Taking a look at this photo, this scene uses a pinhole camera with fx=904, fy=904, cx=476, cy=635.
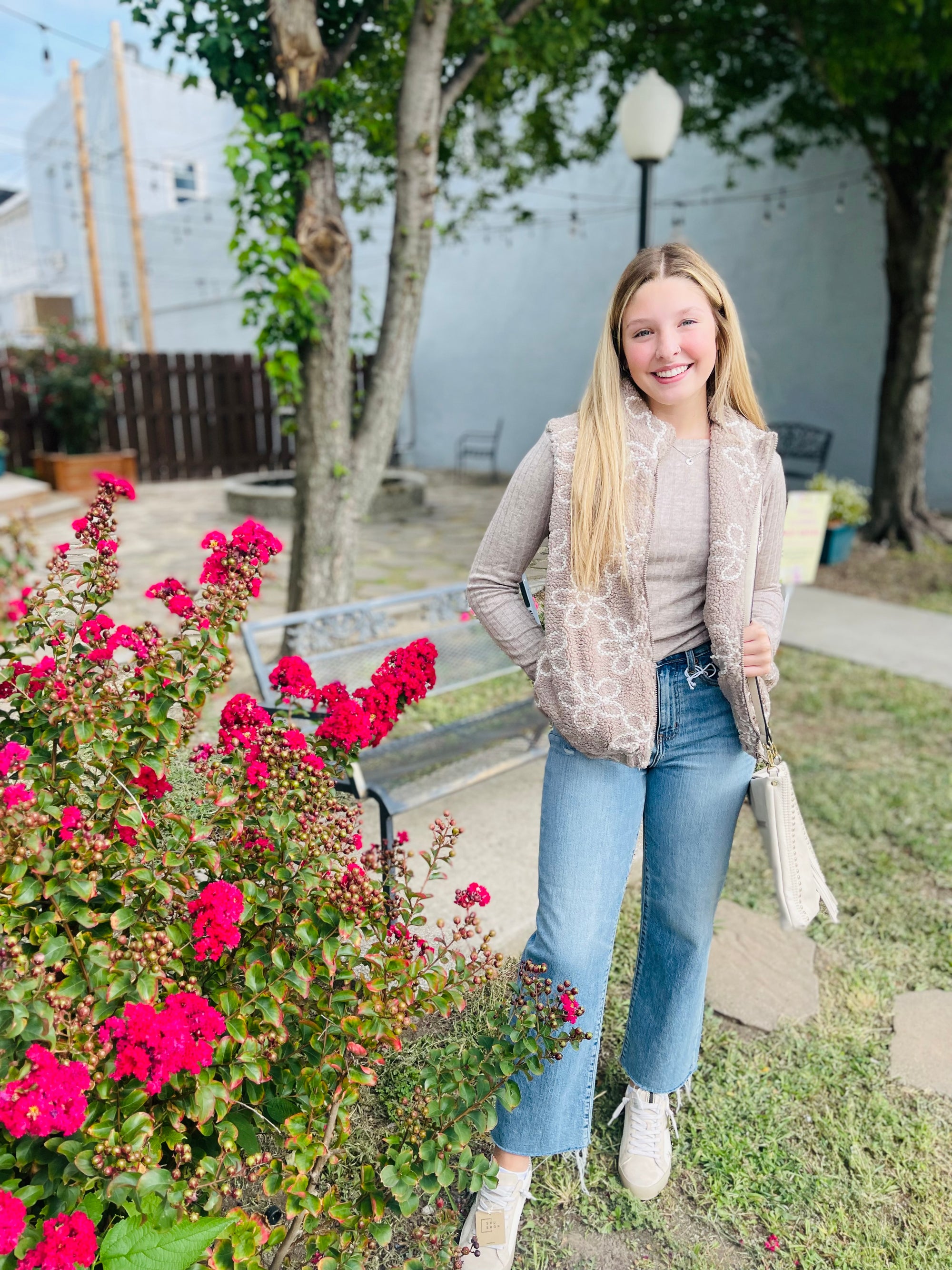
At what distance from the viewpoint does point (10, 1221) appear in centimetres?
102

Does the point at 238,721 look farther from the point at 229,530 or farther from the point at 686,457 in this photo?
the point at 229,530

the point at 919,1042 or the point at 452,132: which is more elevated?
the point at 452,132

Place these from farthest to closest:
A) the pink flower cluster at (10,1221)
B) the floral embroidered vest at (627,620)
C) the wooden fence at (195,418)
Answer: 1. the wooden fence at (195,418)
2. the floral embroidered vest at (627,620)
3. the pink flower cluster at (10,1221)

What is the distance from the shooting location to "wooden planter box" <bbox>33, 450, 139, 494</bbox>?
38.5ft

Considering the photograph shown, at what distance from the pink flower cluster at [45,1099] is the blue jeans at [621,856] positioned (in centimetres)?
80

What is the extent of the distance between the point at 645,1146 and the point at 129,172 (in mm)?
18190

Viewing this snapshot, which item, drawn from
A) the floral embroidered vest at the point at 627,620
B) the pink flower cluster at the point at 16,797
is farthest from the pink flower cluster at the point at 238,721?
the floral embroidered vest at the point at 627,620

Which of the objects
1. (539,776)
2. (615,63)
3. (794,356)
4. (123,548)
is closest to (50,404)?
(123,548)

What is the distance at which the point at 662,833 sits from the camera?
5.69ft

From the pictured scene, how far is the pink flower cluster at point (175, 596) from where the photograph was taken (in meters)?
1.58

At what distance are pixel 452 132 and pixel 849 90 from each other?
3.21 meters

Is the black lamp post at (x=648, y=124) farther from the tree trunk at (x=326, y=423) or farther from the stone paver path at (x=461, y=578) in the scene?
the stone paver path at (x=461, y=578)

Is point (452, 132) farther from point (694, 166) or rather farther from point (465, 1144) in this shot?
point (694, 166)

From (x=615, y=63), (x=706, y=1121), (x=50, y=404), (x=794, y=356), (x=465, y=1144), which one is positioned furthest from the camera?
(x=50, y=404)
